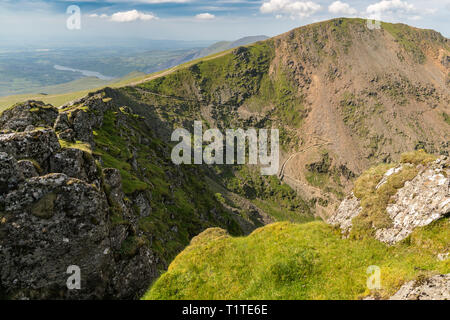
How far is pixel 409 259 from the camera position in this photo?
1694 cm

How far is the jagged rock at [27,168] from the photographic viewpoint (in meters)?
19.0

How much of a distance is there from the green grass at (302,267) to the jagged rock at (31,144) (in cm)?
1585

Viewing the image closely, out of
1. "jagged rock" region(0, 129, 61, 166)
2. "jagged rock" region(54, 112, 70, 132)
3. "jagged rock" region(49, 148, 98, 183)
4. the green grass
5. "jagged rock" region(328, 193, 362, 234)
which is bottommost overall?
the green grass

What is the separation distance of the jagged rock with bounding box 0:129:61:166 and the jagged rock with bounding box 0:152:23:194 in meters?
3.04

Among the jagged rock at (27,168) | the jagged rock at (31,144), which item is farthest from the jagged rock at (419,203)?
the jagged rock at (31,144)

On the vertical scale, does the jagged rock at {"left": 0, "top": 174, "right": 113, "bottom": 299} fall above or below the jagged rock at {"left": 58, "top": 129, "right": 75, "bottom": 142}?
below

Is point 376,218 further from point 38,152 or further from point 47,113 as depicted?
point 47,113

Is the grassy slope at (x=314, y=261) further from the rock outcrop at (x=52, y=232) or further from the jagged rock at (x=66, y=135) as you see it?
the jagged rock at (x=66, y=135)

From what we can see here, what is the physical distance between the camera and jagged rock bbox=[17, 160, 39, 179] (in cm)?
1900

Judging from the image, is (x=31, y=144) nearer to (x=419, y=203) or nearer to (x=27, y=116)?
(x=27, y=116)

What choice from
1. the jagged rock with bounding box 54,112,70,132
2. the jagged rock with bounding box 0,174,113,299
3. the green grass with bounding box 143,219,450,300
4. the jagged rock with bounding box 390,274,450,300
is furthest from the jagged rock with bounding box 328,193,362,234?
the jagged rock with bounding box 54,112,70,132

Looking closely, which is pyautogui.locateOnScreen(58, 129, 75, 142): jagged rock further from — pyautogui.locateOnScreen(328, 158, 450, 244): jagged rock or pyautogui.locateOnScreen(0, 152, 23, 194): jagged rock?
pyautogui.locateOnScreen(328, 158, 450, 244): jagged rock

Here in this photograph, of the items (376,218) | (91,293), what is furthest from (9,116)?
(376,218)

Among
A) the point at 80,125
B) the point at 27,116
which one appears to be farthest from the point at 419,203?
the point at 80,125
